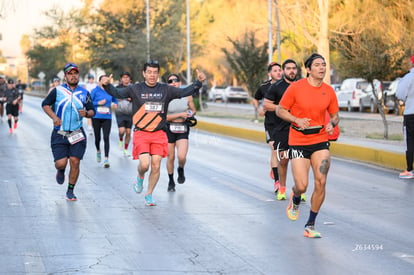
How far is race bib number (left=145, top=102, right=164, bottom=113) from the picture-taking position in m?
10.5

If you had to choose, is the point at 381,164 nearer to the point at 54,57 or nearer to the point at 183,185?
the point at 183,185

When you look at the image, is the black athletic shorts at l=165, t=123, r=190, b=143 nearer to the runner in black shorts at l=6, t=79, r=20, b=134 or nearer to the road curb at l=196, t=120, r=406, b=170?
the road curb at l=196, t=120, r=406, b=170

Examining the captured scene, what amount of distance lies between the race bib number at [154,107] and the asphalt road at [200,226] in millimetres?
1207

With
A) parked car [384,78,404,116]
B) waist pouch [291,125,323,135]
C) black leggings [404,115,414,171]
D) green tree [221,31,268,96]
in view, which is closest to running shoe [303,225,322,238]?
waist pouch [291,125,323,135]

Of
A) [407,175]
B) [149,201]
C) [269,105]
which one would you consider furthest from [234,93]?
[269,105]

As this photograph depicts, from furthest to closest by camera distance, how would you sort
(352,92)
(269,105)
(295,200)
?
(352,92) → (269,105) → (295,200)

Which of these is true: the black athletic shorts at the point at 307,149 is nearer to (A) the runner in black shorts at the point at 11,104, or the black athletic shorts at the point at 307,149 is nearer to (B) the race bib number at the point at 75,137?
(B) the race bib number at the point at 75,137

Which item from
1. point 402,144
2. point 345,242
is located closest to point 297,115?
point 345,242

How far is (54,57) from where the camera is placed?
303ft

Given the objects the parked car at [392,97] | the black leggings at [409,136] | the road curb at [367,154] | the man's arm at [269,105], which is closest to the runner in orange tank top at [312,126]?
the man's arm at [269,105]

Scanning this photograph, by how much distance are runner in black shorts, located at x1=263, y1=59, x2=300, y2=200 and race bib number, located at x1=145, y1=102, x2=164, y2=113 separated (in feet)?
4.25

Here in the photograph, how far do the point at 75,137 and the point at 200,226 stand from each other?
103 inches

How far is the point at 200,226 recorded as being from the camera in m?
9.23

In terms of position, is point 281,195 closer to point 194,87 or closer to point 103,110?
point 194,87
